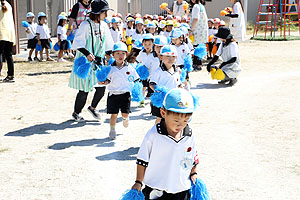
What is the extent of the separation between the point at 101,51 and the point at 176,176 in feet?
15.0

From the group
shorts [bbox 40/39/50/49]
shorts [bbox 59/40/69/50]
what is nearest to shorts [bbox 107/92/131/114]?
shorts [bbox 59/40/69/50]

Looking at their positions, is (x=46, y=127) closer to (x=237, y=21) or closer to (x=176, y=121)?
(x=176, y=121)

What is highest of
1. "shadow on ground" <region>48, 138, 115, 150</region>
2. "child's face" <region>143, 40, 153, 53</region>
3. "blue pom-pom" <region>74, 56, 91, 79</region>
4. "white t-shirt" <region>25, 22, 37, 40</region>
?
"white t-shirt" <region>25, 22, 37, 40</region>

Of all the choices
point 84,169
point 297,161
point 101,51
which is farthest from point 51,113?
point 297,161

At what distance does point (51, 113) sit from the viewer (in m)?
8.46

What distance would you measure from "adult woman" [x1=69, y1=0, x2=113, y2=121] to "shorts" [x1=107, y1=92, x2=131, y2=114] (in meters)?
0.93

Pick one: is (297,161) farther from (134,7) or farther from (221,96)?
(134,7)

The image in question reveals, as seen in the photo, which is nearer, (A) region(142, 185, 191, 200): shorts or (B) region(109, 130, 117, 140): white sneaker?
(A) region(142, 185, 191, 200): shorts

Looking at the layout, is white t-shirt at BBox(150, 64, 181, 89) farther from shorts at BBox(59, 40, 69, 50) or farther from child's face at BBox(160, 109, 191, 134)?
shorts at BBox(59, 40, 69, 50)

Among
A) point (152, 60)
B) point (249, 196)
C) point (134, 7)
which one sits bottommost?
point (249, 196)

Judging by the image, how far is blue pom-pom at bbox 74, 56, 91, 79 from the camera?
726 cm

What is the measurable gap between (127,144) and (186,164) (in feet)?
10.5

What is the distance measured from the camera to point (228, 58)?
11.6 metres

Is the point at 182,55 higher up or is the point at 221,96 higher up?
the point at 182,55
